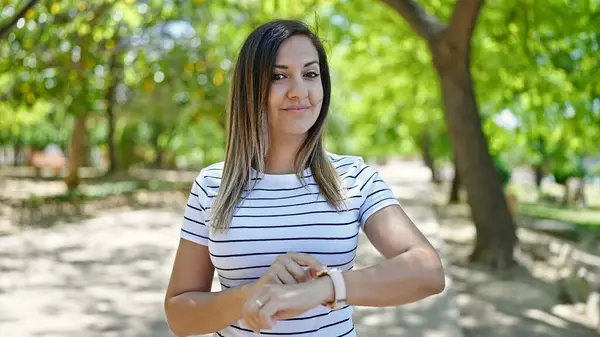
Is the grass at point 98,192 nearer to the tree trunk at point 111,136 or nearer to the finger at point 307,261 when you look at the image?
the tree trunk at point 111,136

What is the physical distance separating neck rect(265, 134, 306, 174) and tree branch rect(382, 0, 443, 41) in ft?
25.1

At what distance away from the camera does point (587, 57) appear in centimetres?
1062

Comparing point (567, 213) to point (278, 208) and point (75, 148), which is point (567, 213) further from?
point (278, 208)

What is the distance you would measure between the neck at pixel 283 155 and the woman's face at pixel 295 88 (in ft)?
0.17

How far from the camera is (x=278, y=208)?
1804 millimetres

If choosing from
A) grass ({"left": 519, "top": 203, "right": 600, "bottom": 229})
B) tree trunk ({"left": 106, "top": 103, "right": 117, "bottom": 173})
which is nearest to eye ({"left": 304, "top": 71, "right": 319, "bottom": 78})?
grass ({"left": 519, "top": 203, "right": 600, "bottom": 229})

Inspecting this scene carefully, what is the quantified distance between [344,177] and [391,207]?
18 centimetres

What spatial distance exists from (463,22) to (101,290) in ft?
18.6

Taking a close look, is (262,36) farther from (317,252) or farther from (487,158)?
(487,158)

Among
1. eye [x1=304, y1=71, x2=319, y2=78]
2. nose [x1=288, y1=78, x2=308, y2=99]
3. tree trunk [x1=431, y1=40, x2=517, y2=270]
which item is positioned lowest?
tree trunk [x1=431, y1=40, x2=517, y2=270]

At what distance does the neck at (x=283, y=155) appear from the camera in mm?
1934

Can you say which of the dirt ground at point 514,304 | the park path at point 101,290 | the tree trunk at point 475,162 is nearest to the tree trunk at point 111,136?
the park path at point 101,290

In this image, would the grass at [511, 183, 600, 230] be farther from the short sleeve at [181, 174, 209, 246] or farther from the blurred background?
the short sleeve at [181, 174, 209, 246]

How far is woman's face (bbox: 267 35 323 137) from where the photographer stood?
182 centimetres
